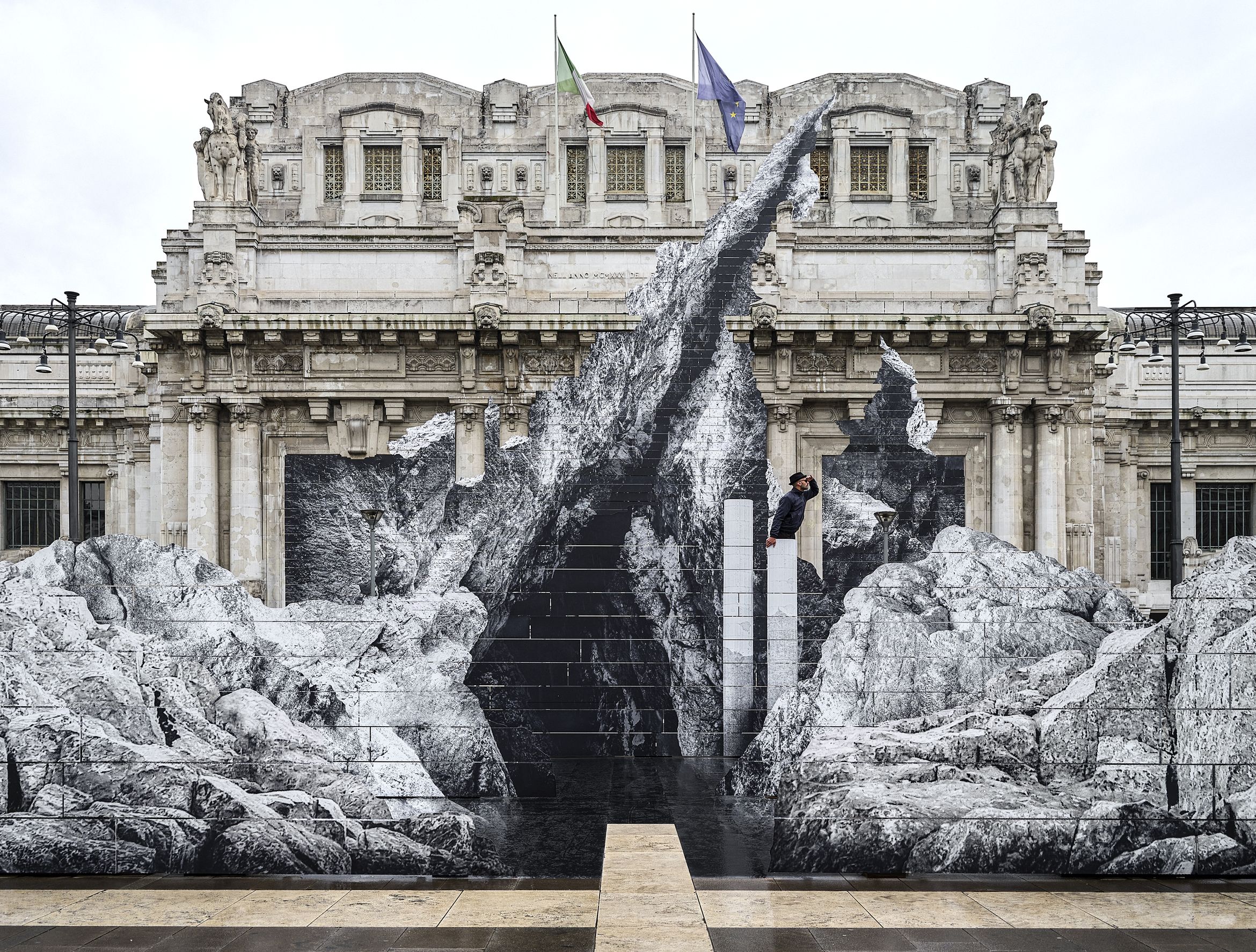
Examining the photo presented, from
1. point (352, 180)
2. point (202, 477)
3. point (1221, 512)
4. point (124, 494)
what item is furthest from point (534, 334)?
point (1221, 512)

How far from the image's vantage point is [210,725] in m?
12.5

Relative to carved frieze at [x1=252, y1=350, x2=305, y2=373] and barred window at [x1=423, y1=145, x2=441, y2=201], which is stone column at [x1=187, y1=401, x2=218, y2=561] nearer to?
carved frieze at [x1=252, y1=350, x2=305, y2=373]

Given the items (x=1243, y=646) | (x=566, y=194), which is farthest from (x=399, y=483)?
(x=566, y=194)

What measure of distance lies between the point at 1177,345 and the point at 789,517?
17.4 metres

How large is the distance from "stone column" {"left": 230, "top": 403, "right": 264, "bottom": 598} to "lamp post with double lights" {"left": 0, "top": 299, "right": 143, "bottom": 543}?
12.0ft

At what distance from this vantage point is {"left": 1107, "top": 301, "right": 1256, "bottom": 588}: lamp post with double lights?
27094mm

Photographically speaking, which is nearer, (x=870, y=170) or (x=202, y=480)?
(x=202, y=480)

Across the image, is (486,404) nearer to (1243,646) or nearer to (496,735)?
(496,735)

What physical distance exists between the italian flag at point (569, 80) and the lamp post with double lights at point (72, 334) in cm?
1552

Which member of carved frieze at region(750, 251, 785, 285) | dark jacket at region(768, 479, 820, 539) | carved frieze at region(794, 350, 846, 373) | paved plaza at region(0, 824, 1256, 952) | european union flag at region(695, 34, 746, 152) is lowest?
paved plaza at region(0, 824, 1256, 952)

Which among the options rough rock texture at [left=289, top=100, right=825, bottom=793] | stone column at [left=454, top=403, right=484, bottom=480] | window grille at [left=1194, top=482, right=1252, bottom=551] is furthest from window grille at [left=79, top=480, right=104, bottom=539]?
window grille at [left=1194, top=482, right=1252, bottom=551]

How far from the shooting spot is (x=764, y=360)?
24500 millimetres

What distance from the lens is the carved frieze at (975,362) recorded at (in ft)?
82.0

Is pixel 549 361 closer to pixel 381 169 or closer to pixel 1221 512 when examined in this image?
pixel 381 169
